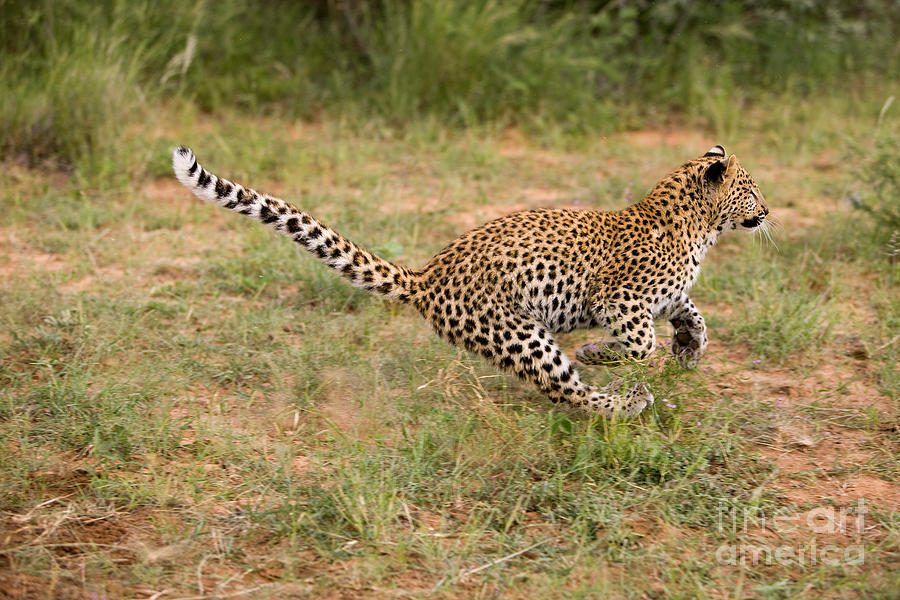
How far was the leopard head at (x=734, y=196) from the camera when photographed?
5645 mm

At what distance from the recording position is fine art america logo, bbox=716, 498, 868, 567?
416cm

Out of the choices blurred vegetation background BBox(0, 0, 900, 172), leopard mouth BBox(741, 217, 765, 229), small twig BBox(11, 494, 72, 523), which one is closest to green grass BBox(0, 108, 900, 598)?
small twig BBox(11, 494, 72, 523)

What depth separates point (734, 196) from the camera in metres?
5.73

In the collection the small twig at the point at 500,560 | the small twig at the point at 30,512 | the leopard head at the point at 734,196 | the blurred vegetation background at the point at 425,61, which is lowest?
the small twig at the point at 30,512

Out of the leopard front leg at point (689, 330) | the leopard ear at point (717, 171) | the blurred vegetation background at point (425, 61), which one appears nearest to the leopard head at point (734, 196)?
the leopard ear at point (717, 171)

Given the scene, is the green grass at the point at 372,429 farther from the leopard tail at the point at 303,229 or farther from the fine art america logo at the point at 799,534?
the leopard tail at the point at 303,229

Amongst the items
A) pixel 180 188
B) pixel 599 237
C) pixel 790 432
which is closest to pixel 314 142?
pixel 180 188

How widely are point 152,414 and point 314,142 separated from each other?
5.02m

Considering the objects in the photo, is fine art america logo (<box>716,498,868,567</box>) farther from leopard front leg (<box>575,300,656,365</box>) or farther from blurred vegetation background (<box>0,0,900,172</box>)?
blurred vegetation background (<box>0,0,900,172</box>)

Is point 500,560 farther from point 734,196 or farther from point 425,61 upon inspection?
point 425,61

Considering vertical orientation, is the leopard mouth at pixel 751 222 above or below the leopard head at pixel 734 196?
below

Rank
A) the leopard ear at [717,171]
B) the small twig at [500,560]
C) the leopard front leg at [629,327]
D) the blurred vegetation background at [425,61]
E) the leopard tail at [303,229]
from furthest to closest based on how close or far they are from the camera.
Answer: the blurred vegetation background at [425,61], the leopard ear at [717,171], the leopard front leg at [629,327], the leopard tail at [303,229], the small twig at [500,560]

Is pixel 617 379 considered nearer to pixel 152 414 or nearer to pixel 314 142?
pixel 152 414

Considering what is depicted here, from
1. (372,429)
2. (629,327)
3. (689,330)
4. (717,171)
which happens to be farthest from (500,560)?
(717,171)
